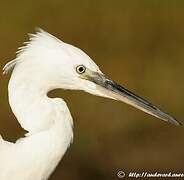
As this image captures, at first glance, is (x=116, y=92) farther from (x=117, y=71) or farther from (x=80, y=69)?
(x=117, y=71)

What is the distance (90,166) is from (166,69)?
2.59 ft

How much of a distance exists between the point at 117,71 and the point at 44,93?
1857 millimetres

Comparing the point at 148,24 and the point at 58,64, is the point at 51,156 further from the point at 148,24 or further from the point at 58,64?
the point at 148,24

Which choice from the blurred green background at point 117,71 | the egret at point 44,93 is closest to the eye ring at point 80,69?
the egret at point 44,93

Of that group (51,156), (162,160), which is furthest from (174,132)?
(51,156)

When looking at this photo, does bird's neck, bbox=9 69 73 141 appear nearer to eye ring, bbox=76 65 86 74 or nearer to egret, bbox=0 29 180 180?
egret, bbox=0 29 180 180

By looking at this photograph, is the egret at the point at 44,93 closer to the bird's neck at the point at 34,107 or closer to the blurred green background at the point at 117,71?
the bird's neck at the point at 34,107

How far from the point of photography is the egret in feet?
9.04

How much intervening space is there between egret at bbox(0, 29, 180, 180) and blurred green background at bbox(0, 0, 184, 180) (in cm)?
153

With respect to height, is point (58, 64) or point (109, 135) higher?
point (58, 64)

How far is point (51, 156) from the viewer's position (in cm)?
282

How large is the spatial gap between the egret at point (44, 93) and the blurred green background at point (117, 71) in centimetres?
153

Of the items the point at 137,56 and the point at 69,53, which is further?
the point at 137,56

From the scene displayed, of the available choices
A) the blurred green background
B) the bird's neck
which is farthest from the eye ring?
the blurred green background
